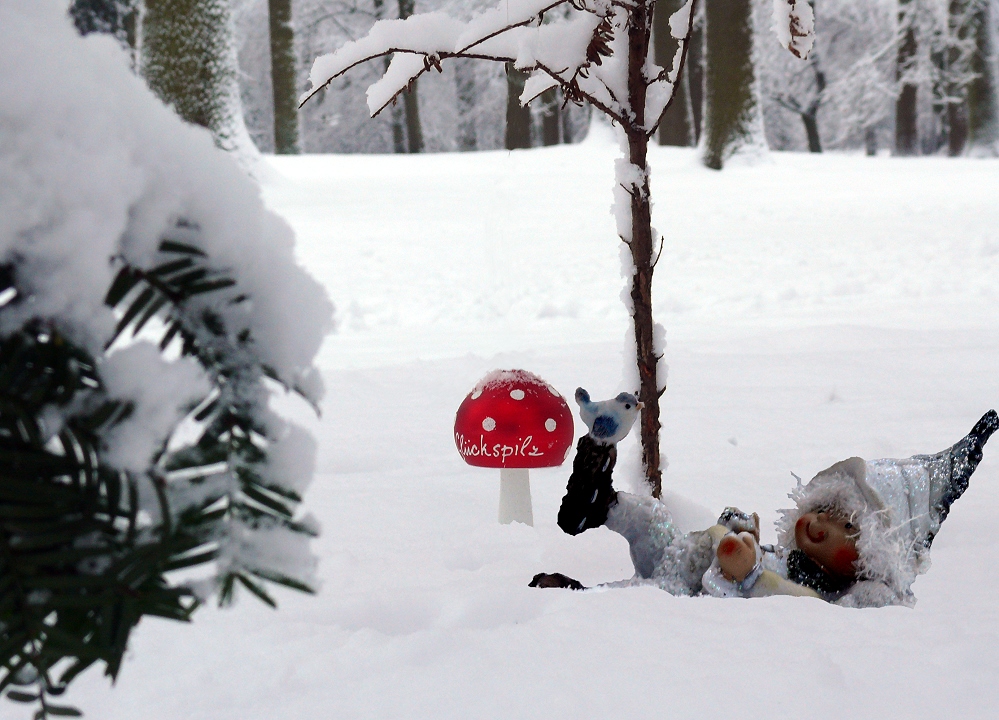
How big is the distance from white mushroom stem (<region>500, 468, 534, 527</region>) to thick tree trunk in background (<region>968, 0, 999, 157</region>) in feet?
55.2

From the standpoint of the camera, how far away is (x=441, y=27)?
230cm

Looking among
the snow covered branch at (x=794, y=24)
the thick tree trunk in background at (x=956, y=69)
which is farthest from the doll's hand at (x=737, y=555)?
the thick tree trunk in background at (x=956, y=69)

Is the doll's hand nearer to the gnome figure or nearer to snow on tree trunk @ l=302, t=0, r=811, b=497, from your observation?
the gnome figure

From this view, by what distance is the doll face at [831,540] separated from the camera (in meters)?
2.00

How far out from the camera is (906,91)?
822 inches

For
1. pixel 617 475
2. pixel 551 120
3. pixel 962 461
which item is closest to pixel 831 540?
pixel 962 461

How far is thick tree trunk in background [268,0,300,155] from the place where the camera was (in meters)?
15.5

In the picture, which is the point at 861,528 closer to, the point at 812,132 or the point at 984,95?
the point at 984,95

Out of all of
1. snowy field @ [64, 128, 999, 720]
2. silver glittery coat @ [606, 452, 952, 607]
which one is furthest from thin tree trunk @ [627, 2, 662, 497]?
silver glittery coat @ [606, 452, 952, 607]

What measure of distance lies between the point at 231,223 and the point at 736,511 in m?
1.80

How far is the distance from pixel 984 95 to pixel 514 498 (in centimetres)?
1709

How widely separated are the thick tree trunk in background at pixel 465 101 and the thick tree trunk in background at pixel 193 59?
13456mm

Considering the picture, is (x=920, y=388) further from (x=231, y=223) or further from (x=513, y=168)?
(x=513, y=168)

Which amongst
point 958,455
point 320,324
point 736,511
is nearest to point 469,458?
point 736,511
